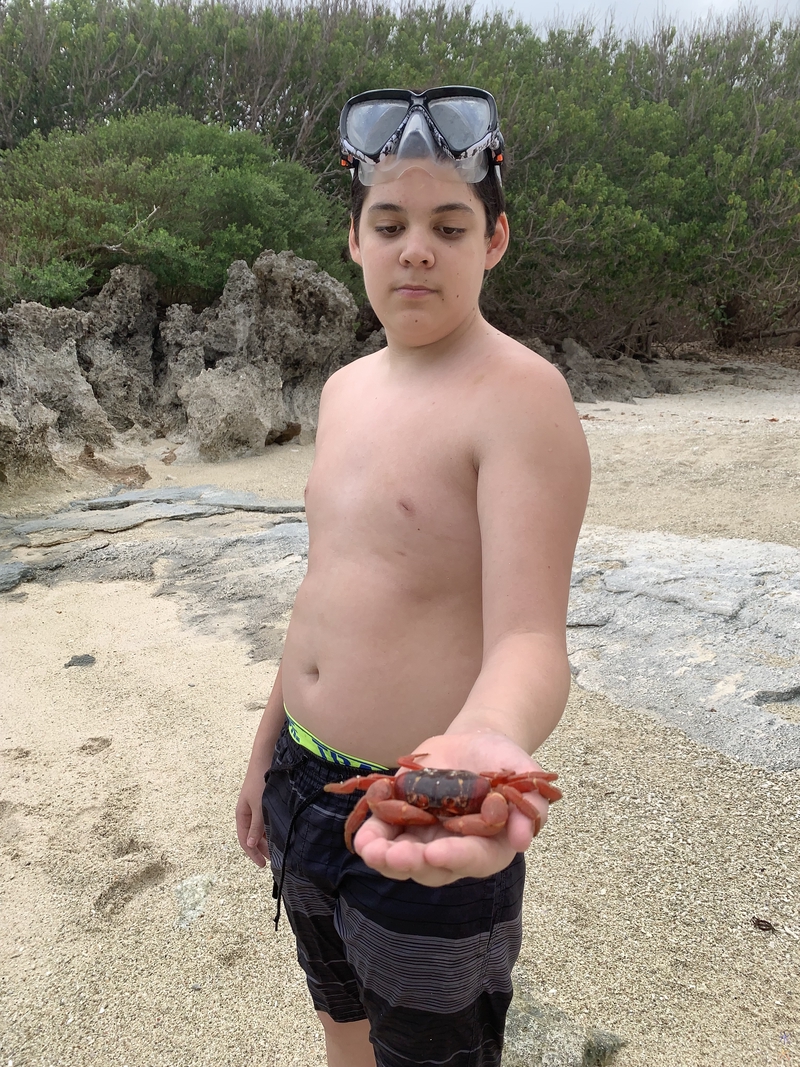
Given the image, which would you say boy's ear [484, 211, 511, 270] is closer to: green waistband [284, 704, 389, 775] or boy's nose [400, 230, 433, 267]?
→ boy's nose [400, 230, 433, 267]

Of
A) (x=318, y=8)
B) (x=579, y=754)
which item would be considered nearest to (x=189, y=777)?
(x=579, y=754)

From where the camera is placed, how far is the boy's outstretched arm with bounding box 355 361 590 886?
80 centimetres

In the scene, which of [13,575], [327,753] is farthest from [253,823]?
[13,575]

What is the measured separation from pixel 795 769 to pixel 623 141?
37.4ft

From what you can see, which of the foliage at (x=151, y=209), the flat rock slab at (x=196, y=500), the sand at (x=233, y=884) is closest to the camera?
the sand at (x=233, y=884)

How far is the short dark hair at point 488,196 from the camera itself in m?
1.25

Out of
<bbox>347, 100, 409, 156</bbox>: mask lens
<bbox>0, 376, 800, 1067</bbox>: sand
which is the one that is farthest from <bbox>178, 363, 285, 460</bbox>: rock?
<bbox>347, 100, 409, 156</bbox>: mask lens

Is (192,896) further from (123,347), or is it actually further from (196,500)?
A: (123,347)

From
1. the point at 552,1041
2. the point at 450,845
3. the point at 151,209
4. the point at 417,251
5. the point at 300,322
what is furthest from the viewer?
the point at 151,209

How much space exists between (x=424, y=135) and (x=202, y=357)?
7290mm

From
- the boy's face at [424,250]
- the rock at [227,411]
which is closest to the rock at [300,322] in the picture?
the rock at [227,411]

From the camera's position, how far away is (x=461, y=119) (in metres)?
1.25

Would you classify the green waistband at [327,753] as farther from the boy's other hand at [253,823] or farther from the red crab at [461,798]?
the red crab at [461,798]

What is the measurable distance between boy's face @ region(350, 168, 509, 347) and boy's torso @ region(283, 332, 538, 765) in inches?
3.6
